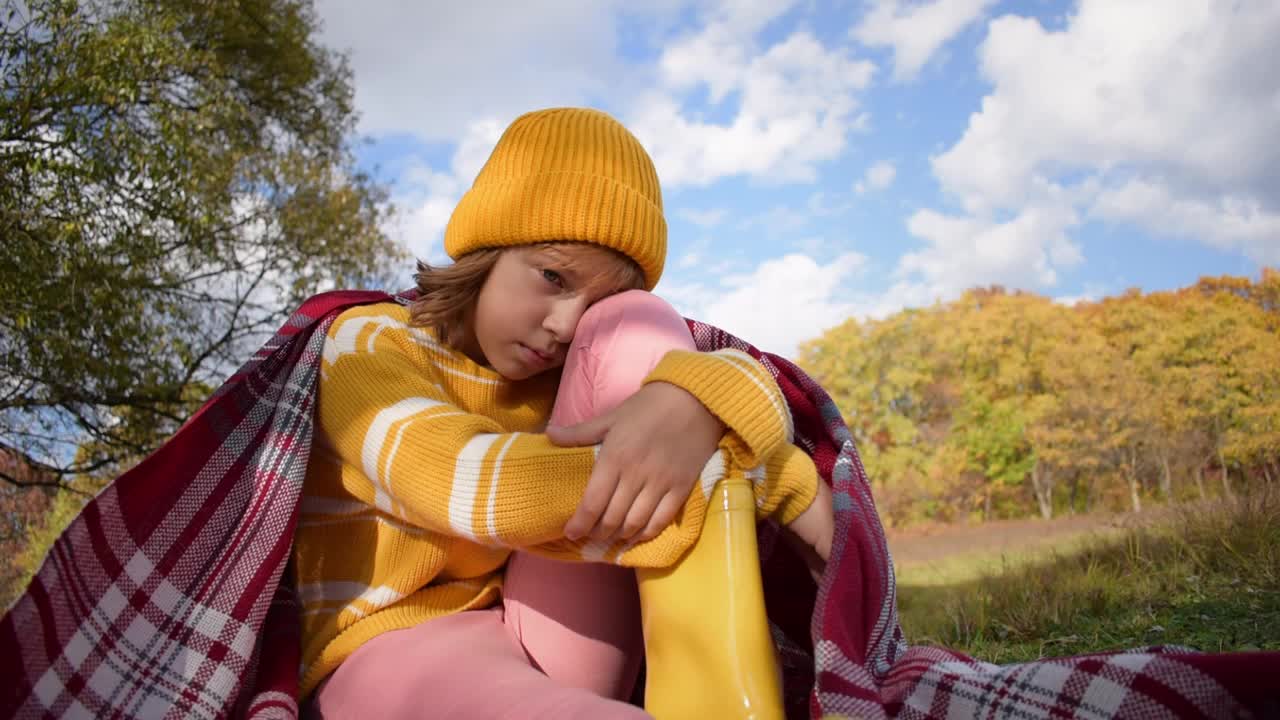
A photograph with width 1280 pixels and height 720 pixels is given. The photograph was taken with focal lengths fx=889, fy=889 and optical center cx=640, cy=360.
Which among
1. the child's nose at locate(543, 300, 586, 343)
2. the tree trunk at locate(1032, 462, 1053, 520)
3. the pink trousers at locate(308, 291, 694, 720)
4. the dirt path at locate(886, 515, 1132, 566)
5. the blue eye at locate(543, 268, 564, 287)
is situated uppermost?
the blue eye at locate(543, 268, 564, 287)

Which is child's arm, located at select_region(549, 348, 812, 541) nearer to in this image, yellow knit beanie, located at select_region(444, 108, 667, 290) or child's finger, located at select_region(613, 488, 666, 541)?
child's finger, located at select_region(613, 488, 666, 541)

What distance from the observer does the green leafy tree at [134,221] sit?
179 inches

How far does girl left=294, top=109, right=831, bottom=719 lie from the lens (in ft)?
3.98

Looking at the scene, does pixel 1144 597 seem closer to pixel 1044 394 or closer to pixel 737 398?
pixel 737 398

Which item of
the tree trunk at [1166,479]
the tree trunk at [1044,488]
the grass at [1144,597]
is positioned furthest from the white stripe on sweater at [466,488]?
the tree trunk at [1044,488]

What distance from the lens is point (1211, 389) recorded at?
32.4 ft

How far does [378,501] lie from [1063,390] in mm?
12433

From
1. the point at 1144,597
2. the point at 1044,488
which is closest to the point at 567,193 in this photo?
the point at 1144,597

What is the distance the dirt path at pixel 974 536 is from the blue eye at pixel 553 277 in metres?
7.47

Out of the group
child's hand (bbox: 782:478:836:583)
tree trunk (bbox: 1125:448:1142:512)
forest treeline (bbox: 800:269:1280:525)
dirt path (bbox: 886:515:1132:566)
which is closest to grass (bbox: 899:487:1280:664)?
child's hand (bbox: 782:478:836:583)

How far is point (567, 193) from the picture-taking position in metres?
1.63

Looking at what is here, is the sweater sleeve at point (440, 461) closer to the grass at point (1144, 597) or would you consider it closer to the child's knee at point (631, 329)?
the child's knee at point (631, 329)

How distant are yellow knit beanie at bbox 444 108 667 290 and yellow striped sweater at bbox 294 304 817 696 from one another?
0.81 ft

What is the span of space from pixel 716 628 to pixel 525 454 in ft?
1.14
